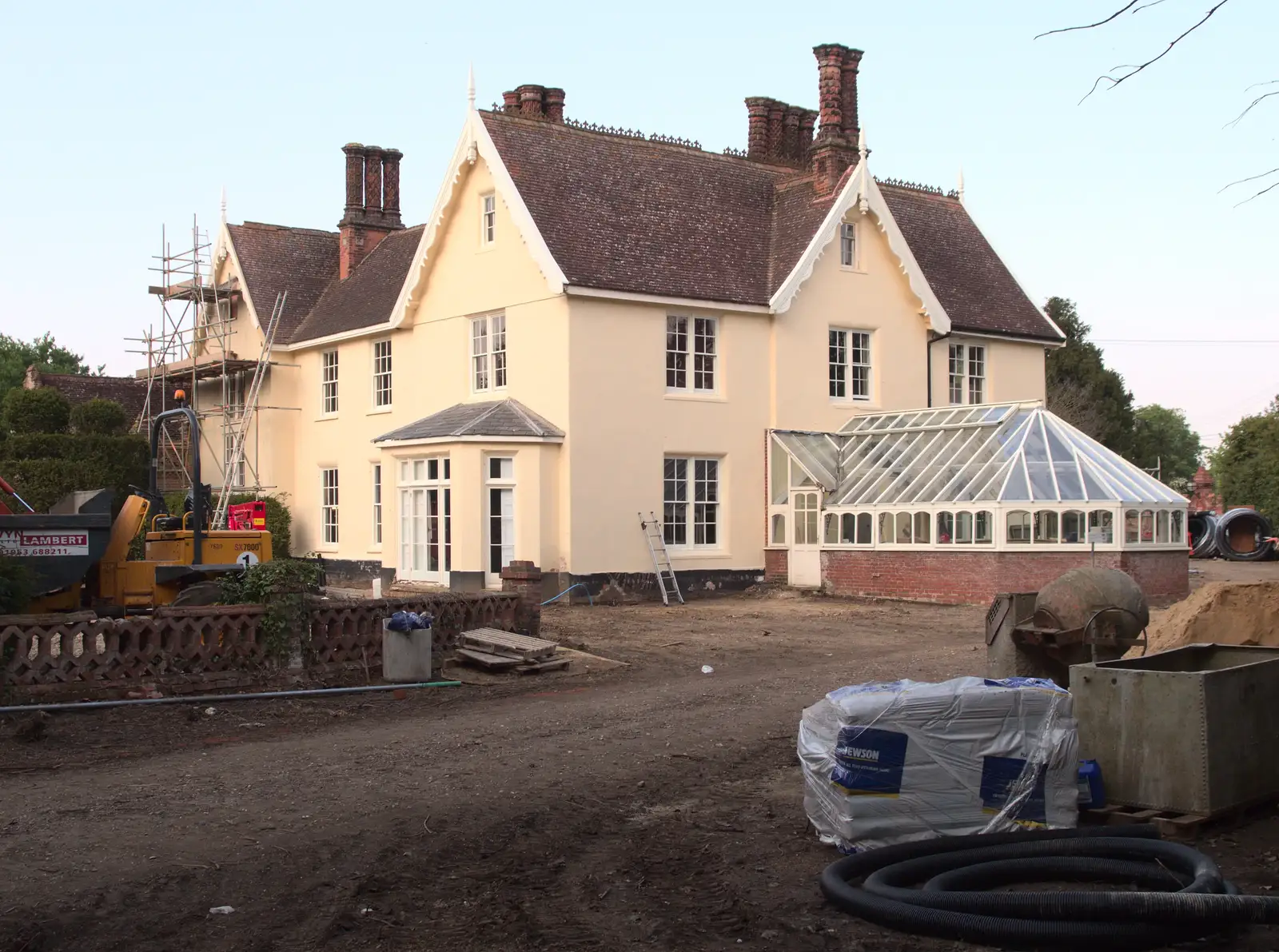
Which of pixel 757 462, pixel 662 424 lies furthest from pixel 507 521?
pixel 757 462

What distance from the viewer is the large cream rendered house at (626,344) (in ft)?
84.1

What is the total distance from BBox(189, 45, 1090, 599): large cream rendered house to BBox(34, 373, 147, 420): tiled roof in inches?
451

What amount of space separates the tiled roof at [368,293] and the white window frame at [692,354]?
7297 millimetres

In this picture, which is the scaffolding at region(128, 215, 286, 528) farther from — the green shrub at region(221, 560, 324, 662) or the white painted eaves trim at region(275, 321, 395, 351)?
the green shrub at region(221, 560, 324, 662)

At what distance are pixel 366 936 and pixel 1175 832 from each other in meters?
4.69

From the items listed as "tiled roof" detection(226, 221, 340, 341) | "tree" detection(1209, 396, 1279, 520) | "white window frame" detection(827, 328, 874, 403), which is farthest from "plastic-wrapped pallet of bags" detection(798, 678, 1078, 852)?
"tree" detection(1209, 396, 1279, 520)

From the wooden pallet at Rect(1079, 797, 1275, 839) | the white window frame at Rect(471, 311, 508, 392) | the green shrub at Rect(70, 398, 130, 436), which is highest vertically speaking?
the white window frame at Rect(471, 311, 508, 392)

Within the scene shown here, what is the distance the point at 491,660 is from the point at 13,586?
495 cm

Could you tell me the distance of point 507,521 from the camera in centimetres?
2570

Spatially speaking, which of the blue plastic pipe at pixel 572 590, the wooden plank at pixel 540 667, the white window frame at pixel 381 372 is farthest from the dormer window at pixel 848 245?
the wooden plank at pixel 540 667

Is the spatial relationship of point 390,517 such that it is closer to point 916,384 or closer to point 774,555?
point 774,555

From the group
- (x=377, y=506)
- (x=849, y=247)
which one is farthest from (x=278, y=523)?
(x=849, y=247)

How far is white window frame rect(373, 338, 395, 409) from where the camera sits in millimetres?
31000

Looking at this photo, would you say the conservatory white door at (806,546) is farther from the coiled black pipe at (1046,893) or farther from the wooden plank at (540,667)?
the coiled black pipe at (1046,893)
